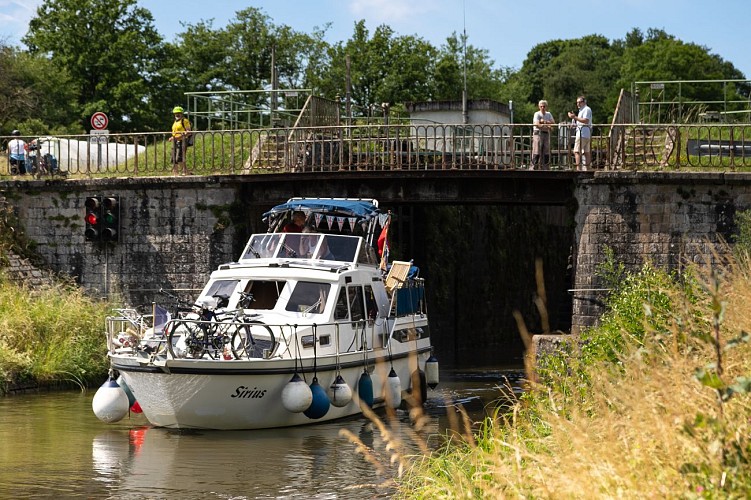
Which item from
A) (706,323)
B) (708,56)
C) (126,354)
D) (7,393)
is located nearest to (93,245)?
(7,393)

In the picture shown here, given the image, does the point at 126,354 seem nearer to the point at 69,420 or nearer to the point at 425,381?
the point at 69,420

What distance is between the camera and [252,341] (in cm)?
1639

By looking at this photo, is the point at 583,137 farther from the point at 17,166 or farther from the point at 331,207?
the point at 17,166

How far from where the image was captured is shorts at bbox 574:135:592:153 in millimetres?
23500

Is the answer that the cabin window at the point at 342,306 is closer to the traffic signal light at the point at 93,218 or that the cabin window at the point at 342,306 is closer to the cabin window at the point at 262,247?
the cabin window at the point at 262,247

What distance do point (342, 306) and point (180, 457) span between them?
13.9 ft

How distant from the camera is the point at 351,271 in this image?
61.5 ft

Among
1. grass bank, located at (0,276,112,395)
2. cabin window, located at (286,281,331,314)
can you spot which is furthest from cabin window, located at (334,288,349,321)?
grass bank, located at (0,276,112,395)

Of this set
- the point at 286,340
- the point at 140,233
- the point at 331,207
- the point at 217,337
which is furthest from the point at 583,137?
the point at 217,337

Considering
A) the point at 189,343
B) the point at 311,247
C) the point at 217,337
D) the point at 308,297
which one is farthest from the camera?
the point at 311,247

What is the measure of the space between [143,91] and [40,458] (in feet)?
130

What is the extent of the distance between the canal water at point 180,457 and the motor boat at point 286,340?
17.0 inches

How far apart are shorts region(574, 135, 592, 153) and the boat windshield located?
6.01 metres

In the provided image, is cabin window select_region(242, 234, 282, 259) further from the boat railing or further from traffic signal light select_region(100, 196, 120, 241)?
traffic signal light select_region(100, 196, 120, 241)
